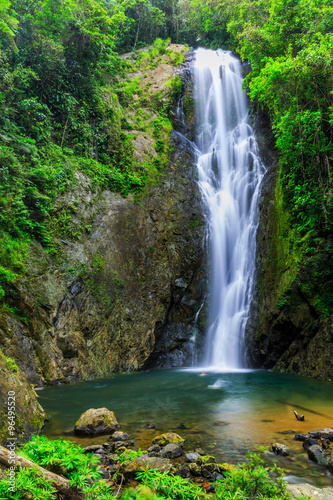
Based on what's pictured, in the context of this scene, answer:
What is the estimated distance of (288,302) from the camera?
1159cm

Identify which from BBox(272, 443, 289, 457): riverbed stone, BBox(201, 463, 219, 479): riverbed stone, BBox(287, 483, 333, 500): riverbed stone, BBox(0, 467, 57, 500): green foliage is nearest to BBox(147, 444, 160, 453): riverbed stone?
BBox(201, 463, 219, 479): riverbed stone

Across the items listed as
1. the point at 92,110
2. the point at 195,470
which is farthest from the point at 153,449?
the point at 92,110

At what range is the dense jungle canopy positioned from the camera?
34.6ft

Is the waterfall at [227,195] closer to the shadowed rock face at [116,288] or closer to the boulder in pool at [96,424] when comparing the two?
the shadowed rock face at [116,288]

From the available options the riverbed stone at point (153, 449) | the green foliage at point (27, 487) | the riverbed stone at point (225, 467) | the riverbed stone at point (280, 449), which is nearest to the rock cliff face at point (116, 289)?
the riverbed stone at point (153, 449)

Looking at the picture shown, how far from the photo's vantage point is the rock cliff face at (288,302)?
34.6 ft

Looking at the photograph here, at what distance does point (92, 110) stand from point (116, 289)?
945cm

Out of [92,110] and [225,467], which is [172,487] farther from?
[92,110]

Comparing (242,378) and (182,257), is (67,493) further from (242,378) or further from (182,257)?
(182,257)

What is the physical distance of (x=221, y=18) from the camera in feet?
91.6

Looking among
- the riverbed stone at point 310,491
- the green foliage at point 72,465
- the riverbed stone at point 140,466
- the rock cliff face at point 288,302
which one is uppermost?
the rock cliff face at point 288,302

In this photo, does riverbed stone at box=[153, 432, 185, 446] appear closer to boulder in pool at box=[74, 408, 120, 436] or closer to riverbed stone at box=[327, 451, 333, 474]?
boulder in pool at box=[74, 408, 120, 436]

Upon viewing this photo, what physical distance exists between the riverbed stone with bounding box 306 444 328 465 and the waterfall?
29.6ft

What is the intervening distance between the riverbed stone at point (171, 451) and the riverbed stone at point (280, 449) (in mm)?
1356
